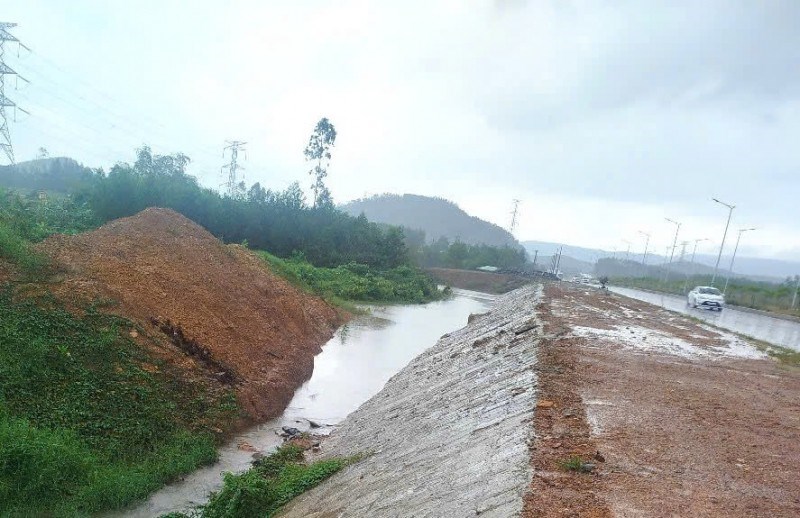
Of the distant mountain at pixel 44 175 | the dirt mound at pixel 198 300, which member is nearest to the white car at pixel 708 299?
the dirt mound at pixel 198 300

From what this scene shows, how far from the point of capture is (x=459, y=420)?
8945 millimetres

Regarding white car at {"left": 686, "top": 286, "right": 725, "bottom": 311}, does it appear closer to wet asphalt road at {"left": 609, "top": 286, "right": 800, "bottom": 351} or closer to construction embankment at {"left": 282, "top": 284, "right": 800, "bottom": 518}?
wet asphalt road at {"left": 609, "top": 286, "right": 800, "bottom": 351}

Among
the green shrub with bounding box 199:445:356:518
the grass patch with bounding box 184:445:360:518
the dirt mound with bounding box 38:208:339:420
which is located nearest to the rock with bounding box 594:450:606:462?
the grass patch with bounding box 184:445:360:518

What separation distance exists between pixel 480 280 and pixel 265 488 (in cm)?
6797

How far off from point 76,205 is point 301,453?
32.7 m

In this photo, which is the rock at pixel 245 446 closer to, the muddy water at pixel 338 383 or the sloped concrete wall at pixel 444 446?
the muddy water at pixel 338 383

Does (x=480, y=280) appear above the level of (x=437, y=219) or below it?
below

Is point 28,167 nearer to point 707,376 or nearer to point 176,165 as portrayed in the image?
point 176,165

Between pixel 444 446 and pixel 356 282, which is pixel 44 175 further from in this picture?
pixel 444 446

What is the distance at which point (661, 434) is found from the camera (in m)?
7.05

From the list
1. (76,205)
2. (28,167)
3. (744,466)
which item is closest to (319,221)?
(76,205)

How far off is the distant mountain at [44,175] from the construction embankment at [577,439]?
56.2 meters

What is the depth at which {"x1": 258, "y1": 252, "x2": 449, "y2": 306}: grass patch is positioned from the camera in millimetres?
34688

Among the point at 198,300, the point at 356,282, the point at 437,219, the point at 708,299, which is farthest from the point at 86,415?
the point at 437,219
